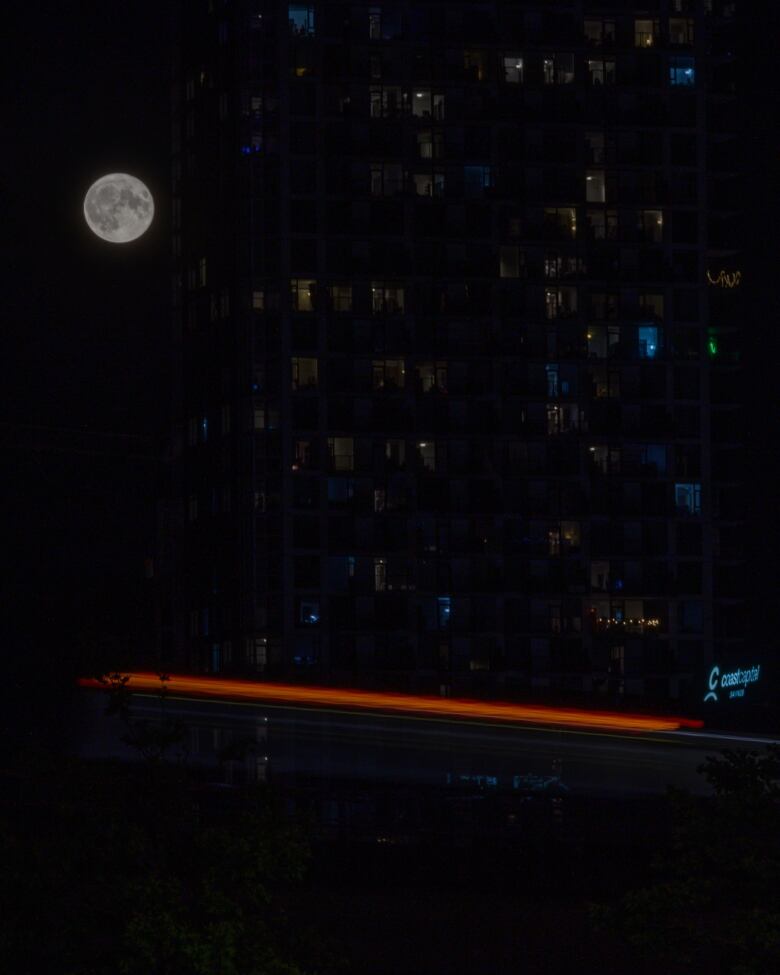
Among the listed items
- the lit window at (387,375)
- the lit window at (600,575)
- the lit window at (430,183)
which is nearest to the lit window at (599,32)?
the lit window at (430,183)

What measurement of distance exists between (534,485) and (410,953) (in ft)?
280

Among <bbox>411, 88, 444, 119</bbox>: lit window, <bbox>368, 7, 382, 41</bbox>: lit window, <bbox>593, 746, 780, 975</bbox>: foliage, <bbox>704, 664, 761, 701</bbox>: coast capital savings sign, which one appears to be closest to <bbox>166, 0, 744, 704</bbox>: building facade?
<bbox>368, 7, 382, 41</bbox>: lit window

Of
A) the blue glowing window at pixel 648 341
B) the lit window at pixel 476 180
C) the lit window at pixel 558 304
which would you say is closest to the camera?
the lit window at pixel 476 180

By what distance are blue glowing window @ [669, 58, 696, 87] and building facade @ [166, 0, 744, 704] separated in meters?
0.20

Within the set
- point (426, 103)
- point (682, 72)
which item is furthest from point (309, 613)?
point (682, 72)

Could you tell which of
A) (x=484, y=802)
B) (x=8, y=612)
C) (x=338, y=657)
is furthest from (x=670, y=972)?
(x=8, y=612)

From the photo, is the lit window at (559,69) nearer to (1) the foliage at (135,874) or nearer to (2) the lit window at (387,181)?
(2) the lit window at (387,181)

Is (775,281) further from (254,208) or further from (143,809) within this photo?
(143,809)

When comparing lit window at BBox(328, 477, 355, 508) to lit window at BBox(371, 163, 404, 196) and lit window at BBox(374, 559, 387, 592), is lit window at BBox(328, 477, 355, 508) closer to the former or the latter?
lit window at BBox(374, 559, 387, 592)

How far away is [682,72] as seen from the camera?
457 ft

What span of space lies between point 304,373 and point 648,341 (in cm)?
2393

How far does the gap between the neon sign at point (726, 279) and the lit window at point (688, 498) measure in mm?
15550

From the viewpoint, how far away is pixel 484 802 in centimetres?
5106

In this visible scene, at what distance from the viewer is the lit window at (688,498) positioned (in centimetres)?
13600
